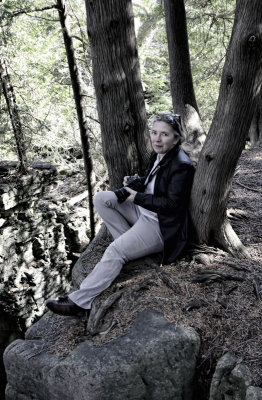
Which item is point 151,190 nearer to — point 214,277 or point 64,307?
point 214,277

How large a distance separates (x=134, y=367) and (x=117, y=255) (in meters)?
1.11

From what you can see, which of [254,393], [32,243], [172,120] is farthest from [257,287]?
[32,243]

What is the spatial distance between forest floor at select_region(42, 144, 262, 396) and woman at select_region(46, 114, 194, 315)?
229 millimetres

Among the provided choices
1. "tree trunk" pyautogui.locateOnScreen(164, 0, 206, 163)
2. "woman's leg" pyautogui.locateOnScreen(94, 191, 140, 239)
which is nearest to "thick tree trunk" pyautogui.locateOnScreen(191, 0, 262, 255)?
"woman's leg" pyautogui.locateOnScreen(94, 191, 140, 239)

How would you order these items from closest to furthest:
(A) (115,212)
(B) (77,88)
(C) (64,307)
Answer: (C) (64,307), (A) (115,212), (B) (77,88)

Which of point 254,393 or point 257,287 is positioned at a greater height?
point 257,287

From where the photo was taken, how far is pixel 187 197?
3828 mm

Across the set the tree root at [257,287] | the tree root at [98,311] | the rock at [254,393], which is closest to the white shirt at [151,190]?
the tree root at [98,311]

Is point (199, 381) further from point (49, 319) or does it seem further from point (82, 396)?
point (49, 319)

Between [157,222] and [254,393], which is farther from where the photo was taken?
[157,222]

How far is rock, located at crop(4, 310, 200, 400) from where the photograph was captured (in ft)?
8.95

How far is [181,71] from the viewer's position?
269 inches

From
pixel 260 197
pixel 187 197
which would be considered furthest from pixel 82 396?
pixel 260 197

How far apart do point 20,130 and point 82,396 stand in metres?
8.11
